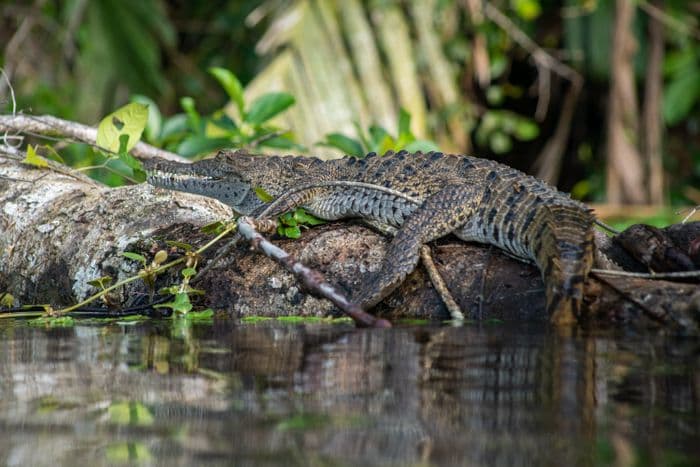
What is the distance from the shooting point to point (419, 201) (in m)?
4.14

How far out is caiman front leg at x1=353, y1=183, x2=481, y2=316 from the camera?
11.9ft

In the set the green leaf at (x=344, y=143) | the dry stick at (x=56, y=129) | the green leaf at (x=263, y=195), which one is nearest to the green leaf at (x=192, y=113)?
the dry stick at (x=56, y=129)

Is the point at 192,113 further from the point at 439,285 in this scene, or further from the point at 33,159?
the point at 439,285

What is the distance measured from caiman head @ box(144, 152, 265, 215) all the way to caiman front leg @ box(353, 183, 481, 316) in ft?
3.57

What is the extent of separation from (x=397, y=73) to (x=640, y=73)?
10.5 feet

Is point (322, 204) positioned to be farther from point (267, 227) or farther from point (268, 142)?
point (268, 142)

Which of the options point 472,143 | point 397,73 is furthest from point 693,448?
point 472,143

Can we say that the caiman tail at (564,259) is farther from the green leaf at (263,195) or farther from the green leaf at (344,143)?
the green leaf at (344,143)

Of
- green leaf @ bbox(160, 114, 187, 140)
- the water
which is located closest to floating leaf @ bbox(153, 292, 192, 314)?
the water

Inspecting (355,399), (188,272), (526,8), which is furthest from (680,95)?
(355,399)

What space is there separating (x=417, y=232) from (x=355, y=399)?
1.69 m

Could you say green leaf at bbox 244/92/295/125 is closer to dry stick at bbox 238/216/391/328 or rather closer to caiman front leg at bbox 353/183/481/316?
caiman front leg at bbox 353/183/481/316

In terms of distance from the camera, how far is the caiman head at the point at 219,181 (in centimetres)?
470

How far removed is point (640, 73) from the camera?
33.0 ft
